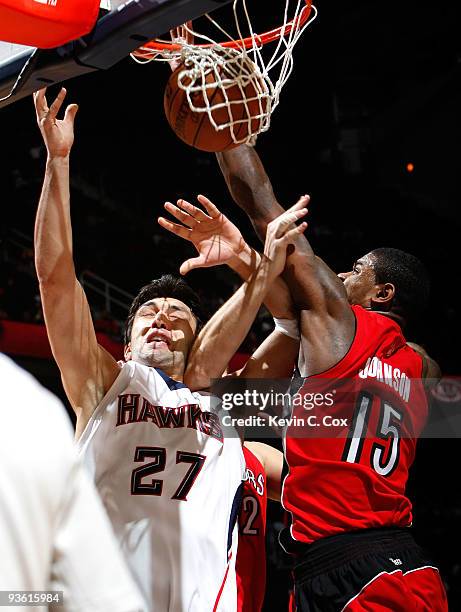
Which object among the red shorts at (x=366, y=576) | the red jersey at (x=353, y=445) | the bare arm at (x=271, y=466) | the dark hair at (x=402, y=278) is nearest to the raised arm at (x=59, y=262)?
the red jersey at (x=353, y=445)

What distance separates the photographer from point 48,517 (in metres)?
0.81

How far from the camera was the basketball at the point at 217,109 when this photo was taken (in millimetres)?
2311

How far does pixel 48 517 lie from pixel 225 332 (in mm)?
1839

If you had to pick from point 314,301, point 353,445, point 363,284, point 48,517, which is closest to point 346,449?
point 353,445

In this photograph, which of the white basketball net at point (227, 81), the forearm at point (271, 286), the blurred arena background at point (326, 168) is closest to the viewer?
the white basketball net at point (227, 81)

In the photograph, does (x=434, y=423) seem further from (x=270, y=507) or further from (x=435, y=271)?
(x=435, y=271)

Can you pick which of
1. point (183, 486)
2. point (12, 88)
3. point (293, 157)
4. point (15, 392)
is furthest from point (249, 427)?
point (293, 157)

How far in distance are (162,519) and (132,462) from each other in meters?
0.20

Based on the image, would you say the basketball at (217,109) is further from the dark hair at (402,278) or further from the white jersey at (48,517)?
the white jersey at (48,517)

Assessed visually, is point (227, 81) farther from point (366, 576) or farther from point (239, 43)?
point (366, 576)

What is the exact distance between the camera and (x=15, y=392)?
33.2 inches

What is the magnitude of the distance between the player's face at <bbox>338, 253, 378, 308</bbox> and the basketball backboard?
1280mm

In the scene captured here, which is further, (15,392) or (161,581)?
(161,581)

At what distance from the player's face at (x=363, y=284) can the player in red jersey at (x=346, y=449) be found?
8.9 inches
